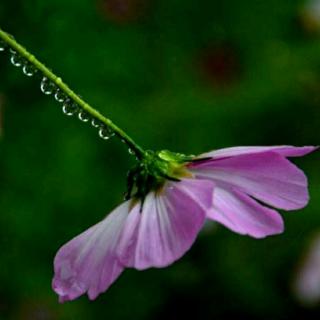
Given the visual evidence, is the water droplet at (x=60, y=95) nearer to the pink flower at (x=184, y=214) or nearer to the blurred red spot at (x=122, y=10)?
the pink flower at (x=184, y=214)

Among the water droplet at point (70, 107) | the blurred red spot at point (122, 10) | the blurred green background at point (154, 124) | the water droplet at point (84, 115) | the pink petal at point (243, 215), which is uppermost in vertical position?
the water droplet at point (70, 107)

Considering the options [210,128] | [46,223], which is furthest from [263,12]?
[46,223]

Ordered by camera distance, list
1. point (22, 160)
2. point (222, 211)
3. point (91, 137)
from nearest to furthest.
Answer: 1. point (222, 211)
2. point (22, 160)
3. point (91, 137)

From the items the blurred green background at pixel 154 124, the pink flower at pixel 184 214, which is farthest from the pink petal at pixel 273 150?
the blurred green background at pixel 154 124

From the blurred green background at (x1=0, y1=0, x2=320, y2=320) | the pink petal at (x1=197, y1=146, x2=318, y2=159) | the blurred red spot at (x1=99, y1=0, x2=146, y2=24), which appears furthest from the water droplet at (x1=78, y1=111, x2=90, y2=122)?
the blurred red spot at (x1=99, y1=0, x2=146, y2=24)

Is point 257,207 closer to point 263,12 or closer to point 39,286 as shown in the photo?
point 39,286
